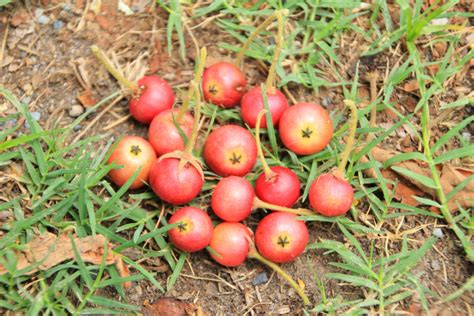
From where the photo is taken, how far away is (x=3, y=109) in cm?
320

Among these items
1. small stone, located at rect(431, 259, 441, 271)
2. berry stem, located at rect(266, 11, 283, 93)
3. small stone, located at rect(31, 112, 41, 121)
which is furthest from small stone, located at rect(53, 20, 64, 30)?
small stone, located at rect(431, 259, 441, 271)

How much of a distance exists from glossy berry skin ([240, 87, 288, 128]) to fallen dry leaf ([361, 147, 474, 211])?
526 millimetres

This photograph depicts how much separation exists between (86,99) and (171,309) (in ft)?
4.17

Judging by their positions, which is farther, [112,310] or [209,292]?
[209,292]

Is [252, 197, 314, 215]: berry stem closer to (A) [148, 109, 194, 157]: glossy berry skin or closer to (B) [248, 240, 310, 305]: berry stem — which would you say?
(B) [248, 240, 310, 305]: berry stem

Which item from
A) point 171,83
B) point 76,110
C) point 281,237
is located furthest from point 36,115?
point 281,237

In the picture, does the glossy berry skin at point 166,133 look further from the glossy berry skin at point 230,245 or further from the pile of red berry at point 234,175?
the glossy berry skin at point 230,245

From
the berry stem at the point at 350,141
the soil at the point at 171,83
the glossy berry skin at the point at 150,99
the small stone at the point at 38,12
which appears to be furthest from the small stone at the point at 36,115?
the berry stem at the point at 350,141

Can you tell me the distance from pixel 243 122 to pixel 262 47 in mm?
495

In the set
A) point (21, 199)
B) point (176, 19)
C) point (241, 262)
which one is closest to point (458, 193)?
point (241, 262)

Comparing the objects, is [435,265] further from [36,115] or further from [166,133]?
[36,115]

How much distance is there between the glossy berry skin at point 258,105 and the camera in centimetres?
309

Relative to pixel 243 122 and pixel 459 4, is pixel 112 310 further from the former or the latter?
pixel 459 4

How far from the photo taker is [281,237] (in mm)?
2812
